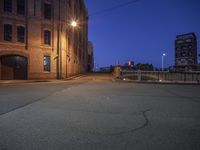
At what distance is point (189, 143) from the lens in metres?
3.75

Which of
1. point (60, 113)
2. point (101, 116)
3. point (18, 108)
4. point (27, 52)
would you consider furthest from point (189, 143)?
point (27, 52)

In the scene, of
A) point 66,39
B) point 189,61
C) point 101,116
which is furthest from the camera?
point 189,61

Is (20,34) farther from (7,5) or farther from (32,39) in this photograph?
(7,5)

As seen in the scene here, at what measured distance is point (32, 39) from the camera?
26.3m

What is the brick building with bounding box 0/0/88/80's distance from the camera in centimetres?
2539

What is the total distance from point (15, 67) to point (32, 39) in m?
4.36

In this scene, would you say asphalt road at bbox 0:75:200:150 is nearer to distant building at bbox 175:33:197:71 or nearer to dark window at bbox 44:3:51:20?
dark window at bbox 44:3:51:20

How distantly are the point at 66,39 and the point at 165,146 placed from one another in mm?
28611

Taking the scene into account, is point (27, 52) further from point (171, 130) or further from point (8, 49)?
point (171, 130)

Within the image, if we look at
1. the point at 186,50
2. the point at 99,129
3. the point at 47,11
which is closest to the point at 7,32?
the point at 47,11

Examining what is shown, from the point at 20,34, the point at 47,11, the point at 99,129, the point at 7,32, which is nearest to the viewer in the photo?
Result: the point at 99,129

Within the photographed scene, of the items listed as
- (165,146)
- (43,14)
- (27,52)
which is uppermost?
(43,14)

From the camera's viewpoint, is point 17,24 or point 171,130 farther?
point 17,24

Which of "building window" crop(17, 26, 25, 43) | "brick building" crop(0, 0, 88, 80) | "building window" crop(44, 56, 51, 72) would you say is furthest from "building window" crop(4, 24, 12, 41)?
"building window" crop(44, 56, 51, 72)
